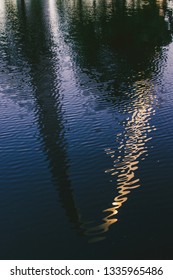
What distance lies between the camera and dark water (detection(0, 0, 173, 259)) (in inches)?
976

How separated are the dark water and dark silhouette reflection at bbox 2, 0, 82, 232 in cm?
12

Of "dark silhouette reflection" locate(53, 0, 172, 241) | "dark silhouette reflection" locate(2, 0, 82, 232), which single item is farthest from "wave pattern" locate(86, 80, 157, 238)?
"dark silhouette reflection" locate(2, 0, 82, 232)

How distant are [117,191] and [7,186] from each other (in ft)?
31.1

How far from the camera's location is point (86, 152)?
35875 mm

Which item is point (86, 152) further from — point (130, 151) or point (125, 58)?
point (125, 58)

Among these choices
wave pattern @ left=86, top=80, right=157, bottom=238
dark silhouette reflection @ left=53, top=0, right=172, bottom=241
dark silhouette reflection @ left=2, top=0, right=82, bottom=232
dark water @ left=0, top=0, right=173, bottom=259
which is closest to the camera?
dark water @ left=0, top=0, right=173, bottom=259

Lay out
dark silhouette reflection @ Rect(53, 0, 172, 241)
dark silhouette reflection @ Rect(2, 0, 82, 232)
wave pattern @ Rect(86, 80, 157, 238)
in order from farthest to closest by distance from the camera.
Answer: dark silhouette reflection @ Rect(53, 0, 172, 241)
dark silhouette reflection @ Rect(2, 0, 82, 232)
wave pattern @ Rect(86, 80, 157, 238)

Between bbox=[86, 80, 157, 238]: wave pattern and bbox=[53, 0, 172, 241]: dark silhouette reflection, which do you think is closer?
bbox=[86, 80, 157, 238]: wave pattern

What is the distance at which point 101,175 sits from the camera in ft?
105

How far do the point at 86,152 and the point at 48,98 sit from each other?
1717cm

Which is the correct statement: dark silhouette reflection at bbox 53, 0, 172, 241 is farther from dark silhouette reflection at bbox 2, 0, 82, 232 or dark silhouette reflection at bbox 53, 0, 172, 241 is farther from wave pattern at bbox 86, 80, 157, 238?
dark silhouette reflection at bbox 2, 0, 82, 232
